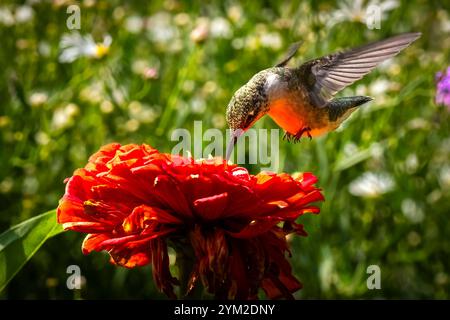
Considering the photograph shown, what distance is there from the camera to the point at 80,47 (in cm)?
161

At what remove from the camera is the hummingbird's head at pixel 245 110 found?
2.73ft

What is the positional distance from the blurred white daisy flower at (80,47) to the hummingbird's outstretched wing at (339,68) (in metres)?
0.65

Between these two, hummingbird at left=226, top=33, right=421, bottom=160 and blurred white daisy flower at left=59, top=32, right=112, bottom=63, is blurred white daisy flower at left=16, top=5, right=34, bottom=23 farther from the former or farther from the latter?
hummingbird at left=226, top=33, right=421, bottom=160

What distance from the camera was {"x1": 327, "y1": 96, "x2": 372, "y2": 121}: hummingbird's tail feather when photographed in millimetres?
1039

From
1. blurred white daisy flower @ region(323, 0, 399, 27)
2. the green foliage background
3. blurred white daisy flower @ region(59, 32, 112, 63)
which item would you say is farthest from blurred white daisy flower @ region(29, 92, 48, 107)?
blurred white daisy flower @ region(323, 0, 399, 27)

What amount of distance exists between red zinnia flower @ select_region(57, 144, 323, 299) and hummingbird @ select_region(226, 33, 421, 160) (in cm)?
15

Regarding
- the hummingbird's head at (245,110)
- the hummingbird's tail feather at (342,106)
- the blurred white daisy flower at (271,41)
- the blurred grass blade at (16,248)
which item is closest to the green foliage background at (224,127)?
the blurred white daisy flower at (271,41)

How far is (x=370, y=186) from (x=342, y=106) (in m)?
0.65

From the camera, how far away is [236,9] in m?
1.93

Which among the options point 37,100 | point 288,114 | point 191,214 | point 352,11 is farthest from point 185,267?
point 352,11

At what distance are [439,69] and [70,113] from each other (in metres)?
0.83

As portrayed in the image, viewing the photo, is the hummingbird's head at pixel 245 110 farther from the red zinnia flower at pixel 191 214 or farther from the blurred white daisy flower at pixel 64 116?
the blurred white daisy flower at pixel 64 116

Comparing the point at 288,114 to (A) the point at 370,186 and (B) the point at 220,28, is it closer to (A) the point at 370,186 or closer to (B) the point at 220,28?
Result: (A) the point at 370,186

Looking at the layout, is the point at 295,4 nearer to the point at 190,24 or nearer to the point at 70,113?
the point at 190,24
